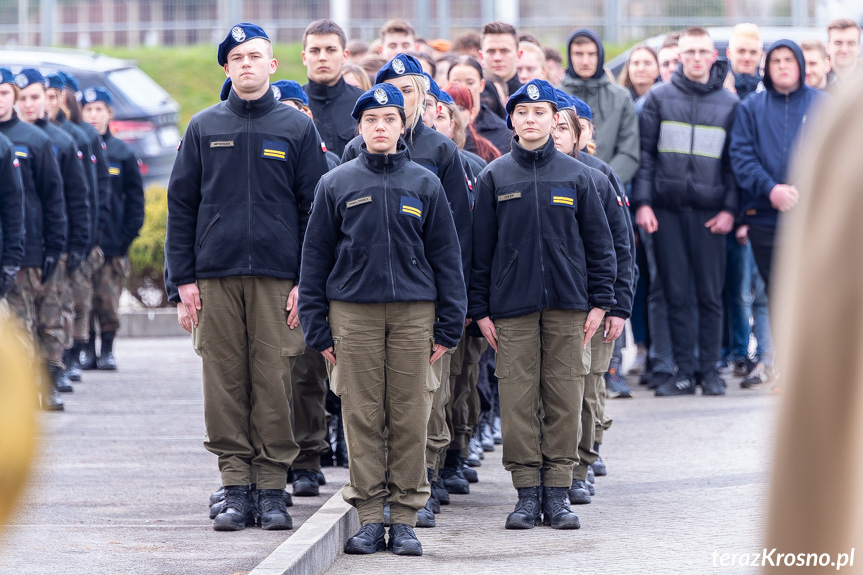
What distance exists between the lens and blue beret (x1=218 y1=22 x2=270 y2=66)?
6.61 meters

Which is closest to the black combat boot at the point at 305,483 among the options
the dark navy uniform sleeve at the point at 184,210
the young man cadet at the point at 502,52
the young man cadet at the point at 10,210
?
the dark navy uniform sleeve at the point at 184,210

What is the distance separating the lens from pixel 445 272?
20.5 feet

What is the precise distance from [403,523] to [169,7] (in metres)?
22.4

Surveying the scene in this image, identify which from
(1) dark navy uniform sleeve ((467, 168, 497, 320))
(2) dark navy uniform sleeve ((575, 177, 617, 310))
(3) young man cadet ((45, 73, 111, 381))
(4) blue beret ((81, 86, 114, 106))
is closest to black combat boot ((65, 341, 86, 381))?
(3) young man cadet ((45, 73, 111, 381))

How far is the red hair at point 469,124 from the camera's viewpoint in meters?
8.52

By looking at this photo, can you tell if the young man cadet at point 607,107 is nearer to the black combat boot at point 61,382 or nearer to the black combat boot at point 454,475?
the black combat boot at point 454,475

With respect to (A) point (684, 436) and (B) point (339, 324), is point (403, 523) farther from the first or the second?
(A) point (684, 436)

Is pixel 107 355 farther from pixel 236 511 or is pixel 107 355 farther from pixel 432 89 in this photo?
pixel 236 511

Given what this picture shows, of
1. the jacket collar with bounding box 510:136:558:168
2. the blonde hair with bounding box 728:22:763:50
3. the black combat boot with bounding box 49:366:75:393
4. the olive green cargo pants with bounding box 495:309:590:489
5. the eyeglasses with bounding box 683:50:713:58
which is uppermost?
the blonde hair with bounding box 728:22:763:50

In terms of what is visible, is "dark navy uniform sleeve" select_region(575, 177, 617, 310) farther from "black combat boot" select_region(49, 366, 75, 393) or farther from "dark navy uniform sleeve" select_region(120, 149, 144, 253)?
"dark navy uniform sleeve" select_region(120, 149, 144, 253)

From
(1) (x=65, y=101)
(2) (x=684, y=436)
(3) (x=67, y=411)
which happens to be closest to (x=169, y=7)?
(1) (x=65, y=101)

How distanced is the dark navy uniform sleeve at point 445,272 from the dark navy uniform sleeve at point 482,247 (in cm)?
59

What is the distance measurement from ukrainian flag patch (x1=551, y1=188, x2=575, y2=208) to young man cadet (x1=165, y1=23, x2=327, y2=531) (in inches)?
44.8

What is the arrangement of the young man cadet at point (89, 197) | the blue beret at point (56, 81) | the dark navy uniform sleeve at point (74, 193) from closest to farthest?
the dark navy uniform sleeve at point (74, 193) < the young man cadet at point (89, 197) < the blue beret at point (56, 81)
